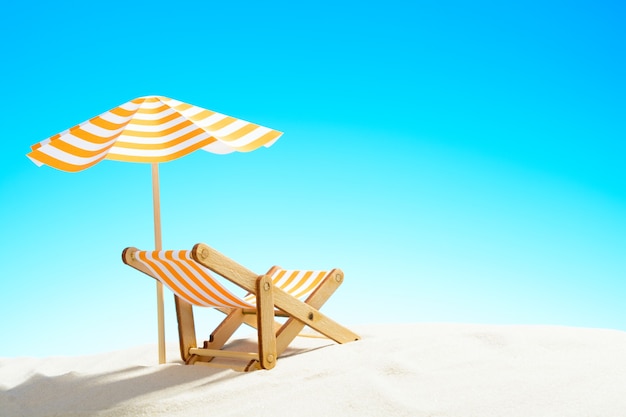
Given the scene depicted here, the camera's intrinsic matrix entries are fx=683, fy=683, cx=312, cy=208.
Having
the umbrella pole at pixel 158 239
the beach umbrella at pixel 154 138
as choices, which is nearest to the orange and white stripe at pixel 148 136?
the beach umbrella at pixel 154 138

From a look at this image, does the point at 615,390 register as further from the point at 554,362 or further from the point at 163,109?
the point at 163,109

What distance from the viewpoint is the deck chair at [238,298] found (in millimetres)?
4117

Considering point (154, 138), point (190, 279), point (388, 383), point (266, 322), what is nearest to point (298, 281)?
point (266, 322)

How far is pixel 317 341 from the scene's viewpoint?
5312mm

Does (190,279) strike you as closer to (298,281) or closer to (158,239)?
(158,239)

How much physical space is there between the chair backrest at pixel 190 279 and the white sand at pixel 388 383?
434 mm

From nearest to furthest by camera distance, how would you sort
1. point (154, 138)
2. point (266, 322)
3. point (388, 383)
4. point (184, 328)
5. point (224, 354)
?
point (388, 383) < point (266, 322) < point (224, 354) < point (154, 138) < point (184, 328)

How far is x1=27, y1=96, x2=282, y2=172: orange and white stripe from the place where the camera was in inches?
172

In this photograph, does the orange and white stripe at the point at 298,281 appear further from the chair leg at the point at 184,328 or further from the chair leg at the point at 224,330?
the chair leg at the point at 184,328

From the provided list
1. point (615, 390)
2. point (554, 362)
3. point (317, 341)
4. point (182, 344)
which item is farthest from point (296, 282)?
point (615, 390)

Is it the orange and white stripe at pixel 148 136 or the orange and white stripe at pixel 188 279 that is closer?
the orange and white stripe at pixel 188 279

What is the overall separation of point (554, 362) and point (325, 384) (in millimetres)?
1322

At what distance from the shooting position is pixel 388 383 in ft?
11.5

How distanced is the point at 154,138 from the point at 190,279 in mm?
1092
